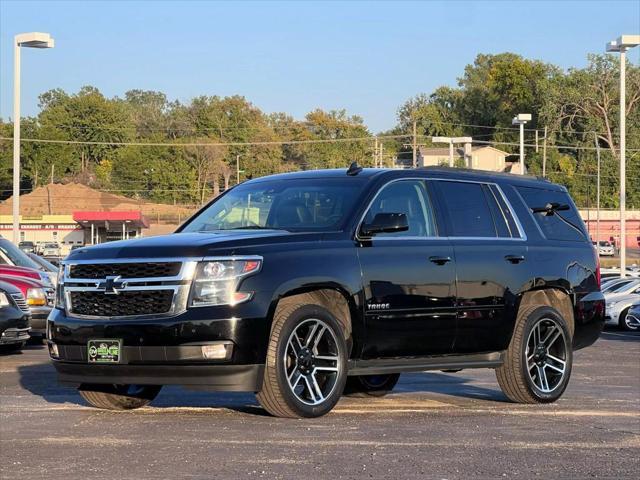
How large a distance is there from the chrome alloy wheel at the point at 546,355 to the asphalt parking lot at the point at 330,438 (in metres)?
0.23

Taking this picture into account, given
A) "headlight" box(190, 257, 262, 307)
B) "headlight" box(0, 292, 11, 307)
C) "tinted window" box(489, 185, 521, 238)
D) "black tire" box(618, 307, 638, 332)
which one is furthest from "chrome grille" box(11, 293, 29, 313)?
"black tire" box(618, 307, 638, 332)

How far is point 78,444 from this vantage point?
7.83 m

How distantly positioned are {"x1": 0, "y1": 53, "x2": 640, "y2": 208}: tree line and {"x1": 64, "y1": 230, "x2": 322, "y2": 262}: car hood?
328ft

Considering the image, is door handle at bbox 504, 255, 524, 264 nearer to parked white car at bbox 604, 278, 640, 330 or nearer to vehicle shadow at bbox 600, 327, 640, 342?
vehicle shadow at bbox 600, 327, 640, 342

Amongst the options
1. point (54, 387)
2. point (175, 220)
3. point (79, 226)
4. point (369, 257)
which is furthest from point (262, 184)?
point (175, 220)

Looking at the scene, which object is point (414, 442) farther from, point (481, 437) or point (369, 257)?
point (369, 257)

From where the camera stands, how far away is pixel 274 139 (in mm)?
127250

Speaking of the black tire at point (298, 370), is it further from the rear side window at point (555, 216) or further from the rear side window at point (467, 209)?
the rear side window at point (555, 216)

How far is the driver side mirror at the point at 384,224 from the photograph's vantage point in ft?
30.9

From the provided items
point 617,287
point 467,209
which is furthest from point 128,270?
point 617,287

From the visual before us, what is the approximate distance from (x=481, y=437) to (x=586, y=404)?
2621 millimetres

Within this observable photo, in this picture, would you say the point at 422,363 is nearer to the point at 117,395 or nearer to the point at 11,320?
the point at 117,395

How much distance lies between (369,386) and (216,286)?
3008 mm

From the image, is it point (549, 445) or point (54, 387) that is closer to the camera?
point (549, 445)
